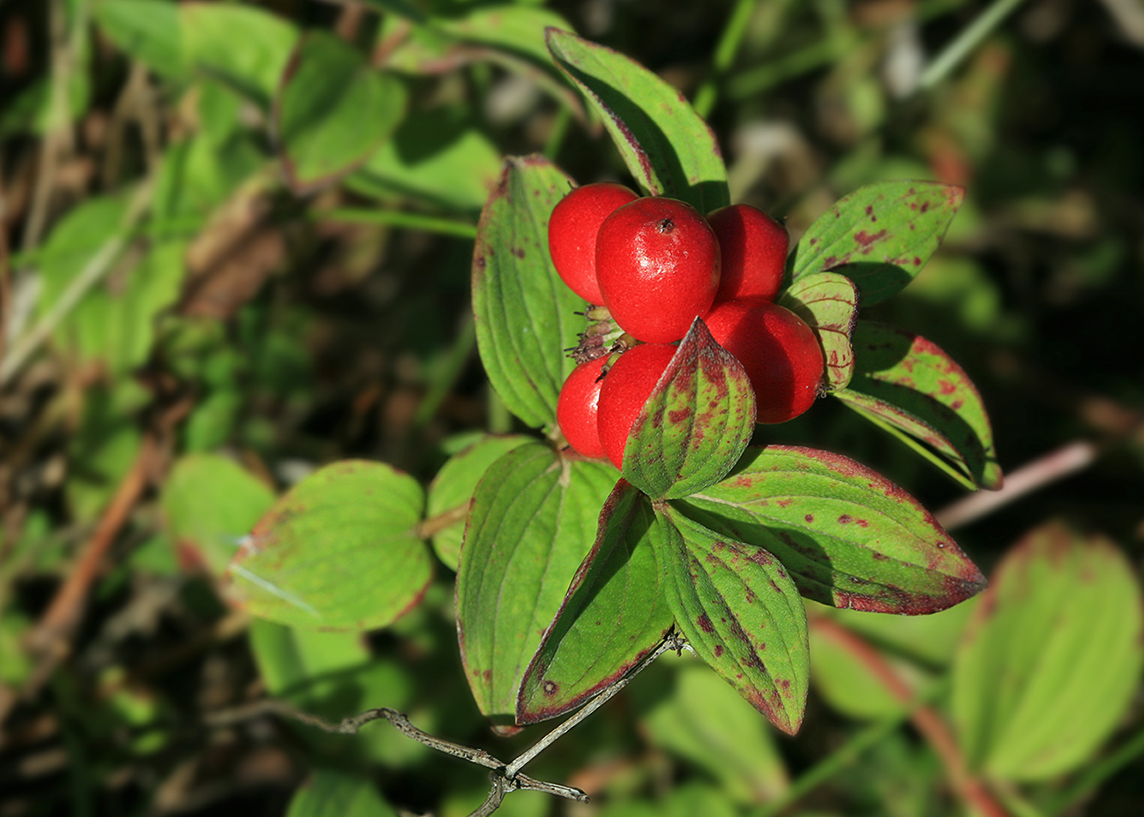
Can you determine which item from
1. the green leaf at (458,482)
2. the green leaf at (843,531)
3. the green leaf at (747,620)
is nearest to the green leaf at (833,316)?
the green leaf at (843,531)

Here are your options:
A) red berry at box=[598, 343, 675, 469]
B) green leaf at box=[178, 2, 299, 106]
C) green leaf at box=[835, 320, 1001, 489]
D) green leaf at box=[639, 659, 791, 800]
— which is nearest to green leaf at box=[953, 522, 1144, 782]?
green leaf at box=[639, 659, 791, 800]

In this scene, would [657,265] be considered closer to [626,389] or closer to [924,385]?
[626,389]

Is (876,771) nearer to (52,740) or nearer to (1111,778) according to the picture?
(1111,778)

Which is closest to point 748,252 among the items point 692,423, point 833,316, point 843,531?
point 833,316

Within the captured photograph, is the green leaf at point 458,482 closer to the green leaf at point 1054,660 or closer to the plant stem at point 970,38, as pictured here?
the green leaf at point 1054,660

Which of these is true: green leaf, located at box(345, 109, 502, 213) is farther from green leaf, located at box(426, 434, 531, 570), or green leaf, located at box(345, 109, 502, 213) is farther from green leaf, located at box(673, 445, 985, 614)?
green leaf, located at box(673, 445, 985, 614)
